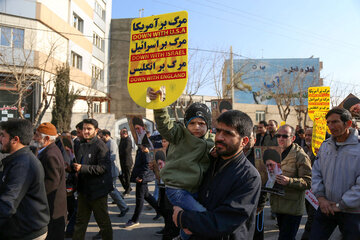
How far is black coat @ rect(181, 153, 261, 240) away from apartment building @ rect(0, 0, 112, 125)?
50.4 feet

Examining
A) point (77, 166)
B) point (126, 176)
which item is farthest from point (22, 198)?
point (126, 176)

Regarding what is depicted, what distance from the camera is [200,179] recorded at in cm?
225

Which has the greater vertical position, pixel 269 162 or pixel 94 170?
pixel 269 162

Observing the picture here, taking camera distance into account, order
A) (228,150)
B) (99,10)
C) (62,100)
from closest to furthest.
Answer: (228,150) < (62,100) < (99,10)

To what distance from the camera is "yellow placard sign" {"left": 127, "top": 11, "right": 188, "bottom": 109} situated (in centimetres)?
265

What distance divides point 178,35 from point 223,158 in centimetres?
124

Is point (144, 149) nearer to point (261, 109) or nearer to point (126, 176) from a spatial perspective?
point (126, 176)

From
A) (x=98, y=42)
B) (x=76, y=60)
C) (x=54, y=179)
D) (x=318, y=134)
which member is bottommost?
(x=54, y=179)

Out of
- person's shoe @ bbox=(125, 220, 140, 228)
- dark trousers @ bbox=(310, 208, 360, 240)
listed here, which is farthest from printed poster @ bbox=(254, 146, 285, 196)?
person's shoe @ bbox=(125, 220, 140, 228)

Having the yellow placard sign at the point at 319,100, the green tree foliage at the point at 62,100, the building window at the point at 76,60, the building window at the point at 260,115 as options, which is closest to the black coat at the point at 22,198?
the yellow placard sign at the point at 319,100

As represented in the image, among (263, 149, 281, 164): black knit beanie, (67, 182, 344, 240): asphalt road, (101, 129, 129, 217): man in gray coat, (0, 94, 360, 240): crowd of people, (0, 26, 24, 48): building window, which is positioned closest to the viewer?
(0, 94, 360, 240): crowd of people

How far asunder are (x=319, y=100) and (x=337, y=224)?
4789 millimetres

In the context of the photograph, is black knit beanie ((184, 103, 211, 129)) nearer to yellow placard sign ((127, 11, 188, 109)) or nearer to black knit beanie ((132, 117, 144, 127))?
yellow placard sign ((127, 11, 188, 109))

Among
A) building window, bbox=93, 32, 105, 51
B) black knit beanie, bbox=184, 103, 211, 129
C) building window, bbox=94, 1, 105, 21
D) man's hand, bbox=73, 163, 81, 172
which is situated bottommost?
man's hand, bbox=73, 163, 81, 172
